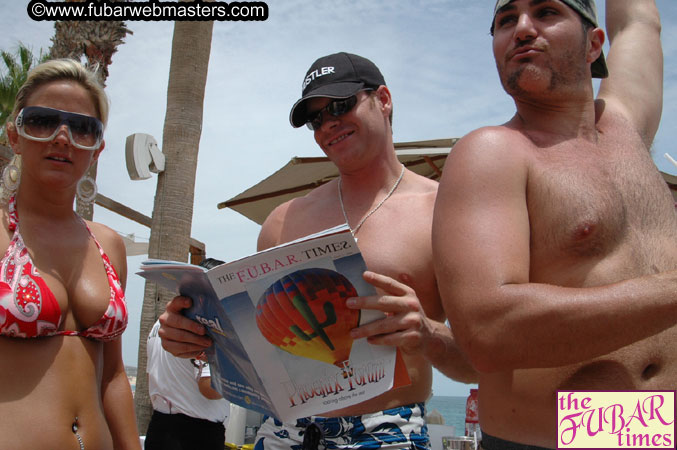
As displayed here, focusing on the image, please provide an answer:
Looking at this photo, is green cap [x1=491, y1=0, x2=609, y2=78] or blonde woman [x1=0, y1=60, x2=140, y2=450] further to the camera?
blonde woman [x1=0, y1=60, x2=140, y2=450]

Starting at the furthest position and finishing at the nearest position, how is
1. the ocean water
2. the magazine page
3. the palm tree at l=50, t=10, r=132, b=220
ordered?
the ocean water < the palm tree at l=50, t=10, r=132, b=220 < the magazine page

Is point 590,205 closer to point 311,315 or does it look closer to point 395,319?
point 395,319

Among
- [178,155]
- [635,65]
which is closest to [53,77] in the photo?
[635,65]

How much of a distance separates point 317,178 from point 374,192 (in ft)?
13.7

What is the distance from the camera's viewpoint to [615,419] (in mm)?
1243

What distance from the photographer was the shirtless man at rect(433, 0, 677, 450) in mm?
1205

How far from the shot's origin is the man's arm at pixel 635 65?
5.91 feet

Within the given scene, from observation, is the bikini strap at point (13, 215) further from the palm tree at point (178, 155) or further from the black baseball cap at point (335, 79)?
the palm tree at point (178, 155)

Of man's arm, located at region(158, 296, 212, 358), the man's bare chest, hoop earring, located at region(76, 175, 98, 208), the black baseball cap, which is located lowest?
man's arm, located at region(158, 296, 212, 358)

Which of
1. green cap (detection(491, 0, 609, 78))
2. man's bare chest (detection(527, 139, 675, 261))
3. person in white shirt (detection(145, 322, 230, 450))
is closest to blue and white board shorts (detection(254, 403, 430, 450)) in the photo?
man's bare chest (detection(527, 139, 675, 261))

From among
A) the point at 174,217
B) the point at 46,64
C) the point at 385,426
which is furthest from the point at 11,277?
the point at 174,217

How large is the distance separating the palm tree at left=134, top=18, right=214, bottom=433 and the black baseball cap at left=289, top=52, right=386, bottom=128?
4357 mm

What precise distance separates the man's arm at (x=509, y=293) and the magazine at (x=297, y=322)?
0.92 ft

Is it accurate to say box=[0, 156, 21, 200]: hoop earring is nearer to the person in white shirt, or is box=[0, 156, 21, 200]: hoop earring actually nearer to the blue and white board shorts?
the blue and white board shorts
